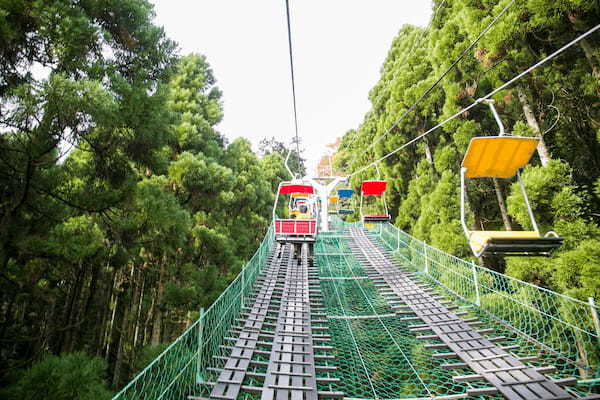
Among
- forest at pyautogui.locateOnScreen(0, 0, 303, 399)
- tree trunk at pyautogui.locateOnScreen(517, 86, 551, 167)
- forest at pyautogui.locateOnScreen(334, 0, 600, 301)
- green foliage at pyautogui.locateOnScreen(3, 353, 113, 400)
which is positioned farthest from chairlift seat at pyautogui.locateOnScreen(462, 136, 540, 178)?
green foliage at pyautogui.locateOnScreen(3, 353, 113, 400)

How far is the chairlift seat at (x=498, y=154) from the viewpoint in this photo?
8.84 feet

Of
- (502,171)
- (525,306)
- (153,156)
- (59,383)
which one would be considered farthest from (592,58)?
(59,383)

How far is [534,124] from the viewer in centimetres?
477

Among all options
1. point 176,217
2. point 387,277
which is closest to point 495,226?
point 387,277

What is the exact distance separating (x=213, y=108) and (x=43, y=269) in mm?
6126

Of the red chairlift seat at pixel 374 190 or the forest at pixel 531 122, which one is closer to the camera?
the forest at pixel 531 122

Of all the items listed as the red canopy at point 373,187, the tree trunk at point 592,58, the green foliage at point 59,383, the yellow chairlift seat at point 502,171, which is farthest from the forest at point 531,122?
the green foliage at point 59,383

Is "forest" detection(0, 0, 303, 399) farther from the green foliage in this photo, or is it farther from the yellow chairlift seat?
the yellow chairlift seat

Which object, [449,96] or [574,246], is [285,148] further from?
[574,246]

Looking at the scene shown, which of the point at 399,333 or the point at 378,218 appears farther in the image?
the point at 378,218

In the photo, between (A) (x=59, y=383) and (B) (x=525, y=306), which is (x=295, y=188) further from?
(A) (x=59, y=383)

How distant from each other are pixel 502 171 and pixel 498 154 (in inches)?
11.5

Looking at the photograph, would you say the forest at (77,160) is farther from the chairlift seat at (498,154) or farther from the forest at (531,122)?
the forest at (531,122)

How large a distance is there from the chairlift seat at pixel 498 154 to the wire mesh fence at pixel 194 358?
133 inches
